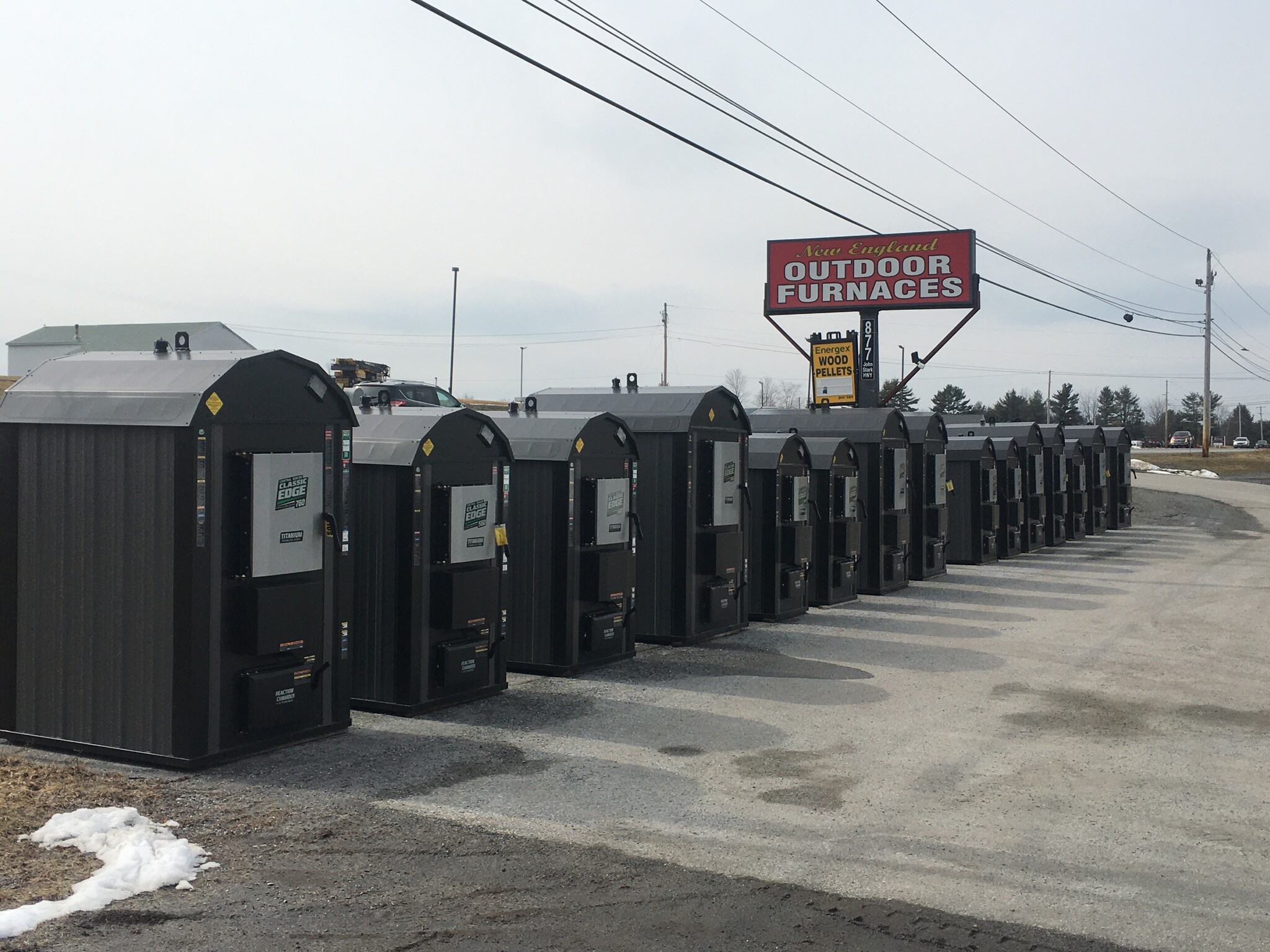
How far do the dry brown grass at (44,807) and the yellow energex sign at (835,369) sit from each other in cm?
2155

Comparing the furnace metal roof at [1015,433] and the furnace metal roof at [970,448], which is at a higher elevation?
the furnace metal roof at [1015,433]

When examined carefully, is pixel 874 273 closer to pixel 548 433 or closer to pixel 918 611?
pixel 918 611

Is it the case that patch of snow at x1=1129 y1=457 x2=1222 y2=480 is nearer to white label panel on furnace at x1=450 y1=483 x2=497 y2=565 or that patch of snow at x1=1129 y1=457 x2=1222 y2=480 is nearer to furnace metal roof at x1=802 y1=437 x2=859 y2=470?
furnace metal roof at x1=802 y1=437 x2=859 y2=470

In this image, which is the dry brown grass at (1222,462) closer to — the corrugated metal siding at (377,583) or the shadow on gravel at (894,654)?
the shadow on gravel at (894,654)

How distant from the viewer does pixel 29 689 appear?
8016 millimetres

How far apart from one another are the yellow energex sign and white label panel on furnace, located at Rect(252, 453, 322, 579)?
19979 mm

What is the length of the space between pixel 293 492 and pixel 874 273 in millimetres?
23160

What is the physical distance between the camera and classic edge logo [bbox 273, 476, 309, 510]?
8047mm

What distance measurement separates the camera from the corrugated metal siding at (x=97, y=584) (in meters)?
7.57

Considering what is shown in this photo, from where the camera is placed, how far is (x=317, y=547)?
8.35 meters

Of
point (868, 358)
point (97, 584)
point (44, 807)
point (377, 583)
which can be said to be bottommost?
point (44, 807)

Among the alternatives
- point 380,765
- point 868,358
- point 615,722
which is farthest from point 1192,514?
point 380,765

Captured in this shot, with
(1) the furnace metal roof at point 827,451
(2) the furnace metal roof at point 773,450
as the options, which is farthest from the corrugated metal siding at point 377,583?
(1) the furnace metal roof at point 827,451

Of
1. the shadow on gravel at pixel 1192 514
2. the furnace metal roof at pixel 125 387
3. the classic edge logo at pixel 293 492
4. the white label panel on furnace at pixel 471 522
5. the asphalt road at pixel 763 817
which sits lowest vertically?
the asphalt road at pixel 763 817
